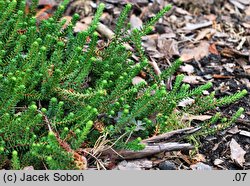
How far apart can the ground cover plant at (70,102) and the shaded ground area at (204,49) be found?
157 millimetres

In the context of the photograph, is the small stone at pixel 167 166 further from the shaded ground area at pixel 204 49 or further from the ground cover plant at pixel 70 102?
the ground cover plant at pixel 70 102

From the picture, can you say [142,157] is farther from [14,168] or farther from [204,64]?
[204,64]

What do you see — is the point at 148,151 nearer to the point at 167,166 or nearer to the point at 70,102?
the point at 167,166

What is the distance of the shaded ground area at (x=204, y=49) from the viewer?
3.12 metres

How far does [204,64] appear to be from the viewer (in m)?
4.11

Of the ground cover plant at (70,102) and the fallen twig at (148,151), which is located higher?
the ground cover plant at (70,102)

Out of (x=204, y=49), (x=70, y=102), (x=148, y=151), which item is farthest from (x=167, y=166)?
(x=204, y=49)

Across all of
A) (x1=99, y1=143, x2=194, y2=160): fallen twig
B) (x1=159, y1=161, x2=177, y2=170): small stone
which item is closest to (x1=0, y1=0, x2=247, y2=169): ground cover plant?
(x1=99, y1=143, x2=194, y2=160): fallen twig

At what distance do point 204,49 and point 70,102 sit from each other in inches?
67.2

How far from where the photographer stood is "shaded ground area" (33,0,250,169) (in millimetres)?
3125

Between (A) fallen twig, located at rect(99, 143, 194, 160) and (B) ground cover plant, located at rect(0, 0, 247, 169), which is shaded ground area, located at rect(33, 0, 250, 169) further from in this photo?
(B) ground cover plant, located at rect(0, 0, 247, 169)

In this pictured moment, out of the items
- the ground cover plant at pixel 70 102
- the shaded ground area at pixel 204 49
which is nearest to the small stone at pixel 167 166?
the shaded ground area at pixel 204 49

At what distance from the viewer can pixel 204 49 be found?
169 inches

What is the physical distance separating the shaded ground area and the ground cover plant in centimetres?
16
